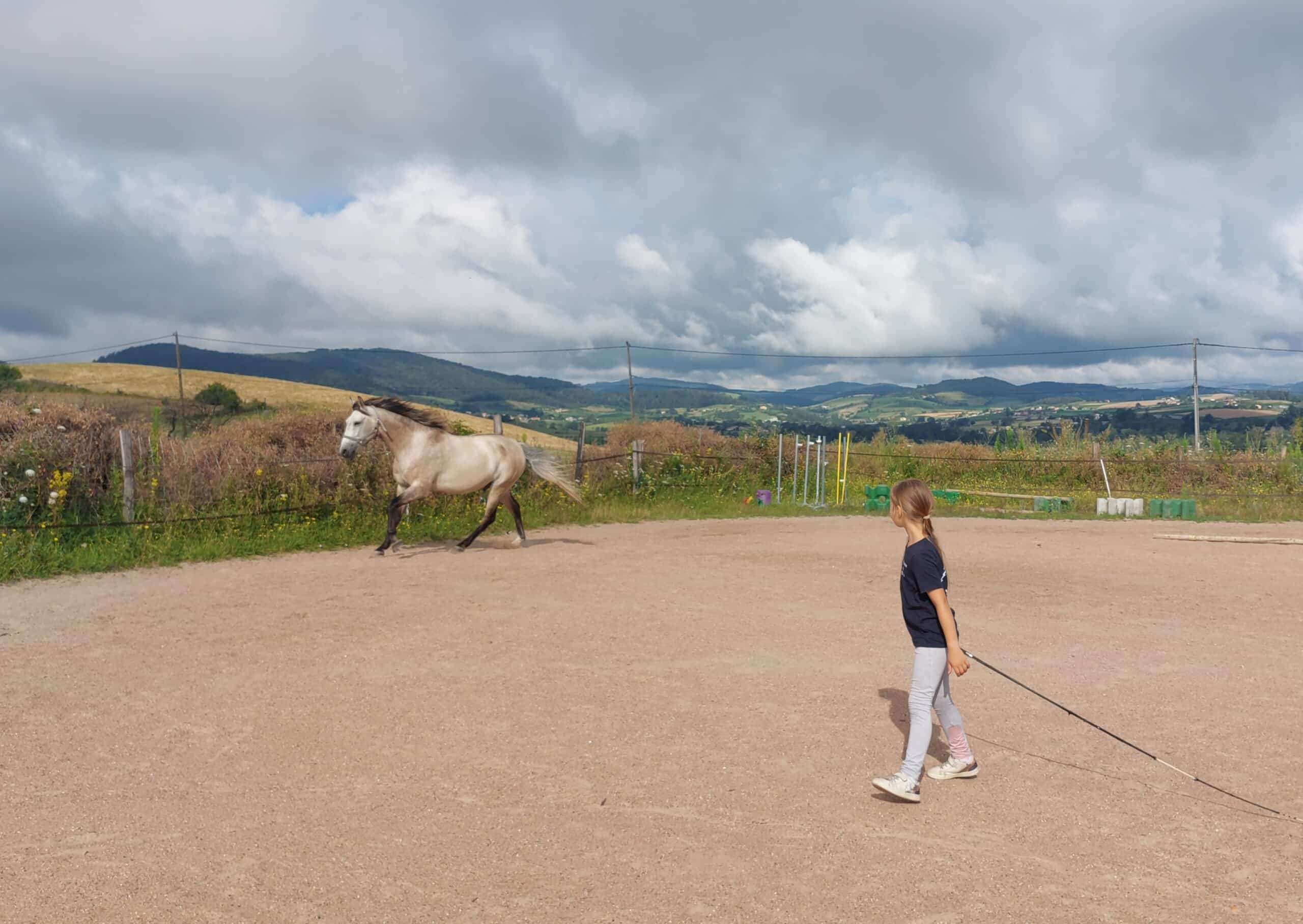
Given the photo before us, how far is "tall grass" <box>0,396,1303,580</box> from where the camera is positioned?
1098 centimetres

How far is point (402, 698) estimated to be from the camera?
5691mm

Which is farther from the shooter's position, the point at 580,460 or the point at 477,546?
the point at 580,460

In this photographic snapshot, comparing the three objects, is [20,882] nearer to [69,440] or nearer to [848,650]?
[848,650]

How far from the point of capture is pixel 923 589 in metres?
4.30

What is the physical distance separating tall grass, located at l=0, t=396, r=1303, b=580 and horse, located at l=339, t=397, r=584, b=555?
1257 millimetres

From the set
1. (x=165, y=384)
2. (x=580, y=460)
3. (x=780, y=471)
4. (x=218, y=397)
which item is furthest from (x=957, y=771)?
(x=165, y=384)

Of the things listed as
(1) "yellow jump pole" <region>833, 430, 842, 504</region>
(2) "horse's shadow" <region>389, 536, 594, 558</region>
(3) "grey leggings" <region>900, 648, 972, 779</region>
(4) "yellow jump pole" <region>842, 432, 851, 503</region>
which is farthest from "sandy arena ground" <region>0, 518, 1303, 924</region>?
(1) "yellow jump pole" <region>833, 430, 842, 504</region>

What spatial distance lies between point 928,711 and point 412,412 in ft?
30.6

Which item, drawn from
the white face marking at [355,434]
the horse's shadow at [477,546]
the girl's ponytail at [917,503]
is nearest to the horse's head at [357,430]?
the white face marking at [355,434]

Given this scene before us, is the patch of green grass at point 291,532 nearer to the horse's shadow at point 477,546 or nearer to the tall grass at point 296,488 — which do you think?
the tall grass at point 296,488

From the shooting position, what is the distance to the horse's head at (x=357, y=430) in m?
11.4

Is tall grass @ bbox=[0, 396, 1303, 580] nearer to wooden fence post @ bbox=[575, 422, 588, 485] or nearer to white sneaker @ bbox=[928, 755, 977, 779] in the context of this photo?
wooden fence post @ bbox=[575, 422, 588, 485]

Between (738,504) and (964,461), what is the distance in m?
9.21

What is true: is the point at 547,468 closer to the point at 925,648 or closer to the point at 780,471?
the point at 780,471
